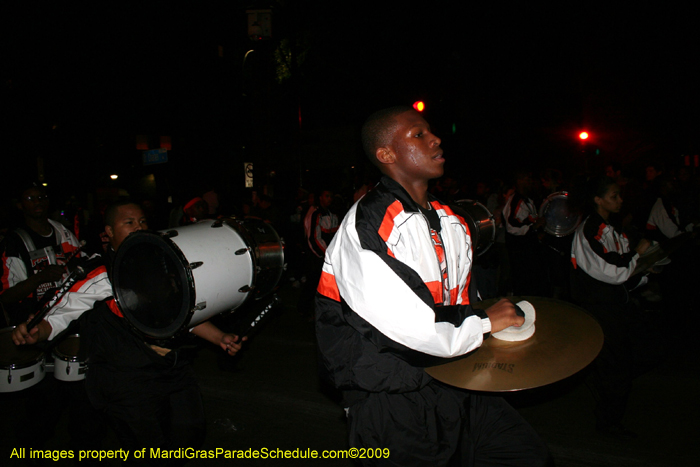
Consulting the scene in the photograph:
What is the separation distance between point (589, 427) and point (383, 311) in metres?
3.08

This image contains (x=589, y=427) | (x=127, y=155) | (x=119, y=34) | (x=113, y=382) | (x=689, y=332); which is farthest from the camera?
(x=127, y=155)

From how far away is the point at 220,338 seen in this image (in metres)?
2.79

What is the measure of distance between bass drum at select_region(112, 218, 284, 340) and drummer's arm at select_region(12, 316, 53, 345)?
1.54 ft

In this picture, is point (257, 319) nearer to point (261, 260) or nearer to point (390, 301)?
point (261, 260)

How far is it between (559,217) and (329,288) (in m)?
4.56

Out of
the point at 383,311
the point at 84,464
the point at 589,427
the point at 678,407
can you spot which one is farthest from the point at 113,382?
the point at 678,407

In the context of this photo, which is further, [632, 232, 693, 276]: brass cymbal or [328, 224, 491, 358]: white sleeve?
[632, 232, 693, 276]: brass cymbal

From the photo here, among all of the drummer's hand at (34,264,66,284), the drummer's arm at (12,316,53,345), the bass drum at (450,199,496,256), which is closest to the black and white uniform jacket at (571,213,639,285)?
the bass drum at (450,199,496,256)

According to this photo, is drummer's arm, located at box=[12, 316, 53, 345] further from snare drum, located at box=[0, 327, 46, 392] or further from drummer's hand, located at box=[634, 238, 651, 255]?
drummer's hand, located at box=[634, 238, 651, 255]

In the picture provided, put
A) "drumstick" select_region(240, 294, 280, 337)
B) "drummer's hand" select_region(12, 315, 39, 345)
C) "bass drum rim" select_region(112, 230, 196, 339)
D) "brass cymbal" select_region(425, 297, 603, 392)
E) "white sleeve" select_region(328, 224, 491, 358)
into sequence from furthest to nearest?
"drumstick" select_region(240, 294, 280, 337), "drummer's hand" select_region(12, 315, 39, 345), "bass drum rim" select_region(112, 230, 196, 339), "white sleeve" select_region(328, 224, 491, 358), "brass cymbal" select_region(425, 297, 603, 392)

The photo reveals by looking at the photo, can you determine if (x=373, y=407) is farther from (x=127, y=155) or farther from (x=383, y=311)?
(x=127, y=155)

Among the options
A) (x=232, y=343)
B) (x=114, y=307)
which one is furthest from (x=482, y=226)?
(x=114, y=307)

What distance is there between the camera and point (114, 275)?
251cm

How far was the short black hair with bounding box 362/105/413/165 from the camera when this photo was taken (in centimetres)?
206
